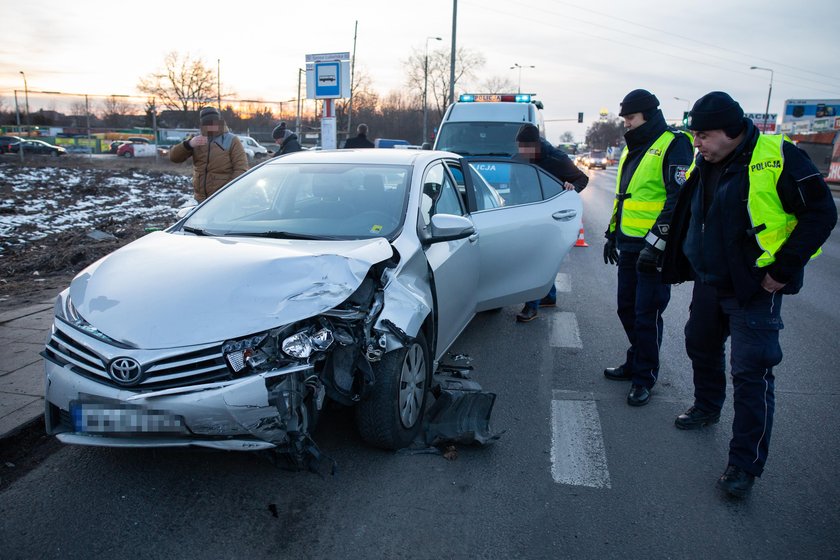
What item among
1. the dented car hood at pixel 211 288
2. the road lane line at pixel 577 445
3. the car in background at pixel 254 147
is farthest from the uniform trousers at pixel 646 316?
the car in background at pixel 254 147

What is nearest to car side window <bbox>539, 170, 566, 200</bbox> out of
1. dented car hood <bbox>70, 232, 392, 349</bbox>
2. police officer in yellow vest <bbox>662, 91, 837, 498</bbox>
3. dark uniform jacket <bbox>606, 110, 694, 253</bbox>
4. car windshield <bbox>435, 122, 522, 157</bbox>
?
dark uniform jacket <bbox>606, 110, 694, 253</bbox>

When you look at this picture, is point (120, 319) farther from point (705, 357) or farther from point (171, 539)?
point (705, 357)

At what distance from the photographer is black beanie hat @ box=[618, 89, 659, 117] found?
4.39 meters

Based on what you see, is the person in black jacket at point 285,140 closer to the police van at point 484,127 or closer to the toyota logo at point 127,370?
the police van at point 484,127

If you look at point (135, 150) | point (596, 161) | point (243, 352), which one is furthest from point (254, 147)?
point (243, 352)

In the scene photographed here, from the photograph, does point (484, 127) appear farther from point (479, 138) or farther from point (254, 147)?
point (254, 147)

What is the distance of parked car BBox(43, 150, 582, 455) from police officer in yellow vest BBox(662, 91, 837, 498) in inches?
57.2

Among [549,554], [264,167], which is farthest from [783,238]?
[264,167]

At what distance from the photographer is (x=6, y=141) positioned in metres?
Answer: 30.3

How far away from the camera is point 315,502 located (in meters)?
3.10

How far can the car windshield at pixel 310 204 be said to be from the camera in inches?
Result: 157

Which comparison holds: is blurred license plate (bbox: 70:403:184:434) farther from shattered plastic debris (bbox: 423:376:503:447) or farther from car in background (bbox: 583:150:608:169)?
car in background (bbox: 583:150:608:169)

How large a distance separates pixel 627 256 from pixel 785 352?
6.87 feet

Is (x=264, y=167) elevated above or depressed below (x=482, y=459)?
above
